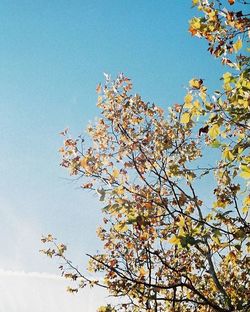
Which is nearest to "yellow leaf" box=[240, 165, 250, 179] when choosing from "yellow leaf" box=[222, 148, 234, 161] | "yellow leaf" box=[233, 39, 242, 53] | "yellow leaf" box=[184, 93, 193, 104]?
"yellow leaf" box=[222, 148, 234, 161]

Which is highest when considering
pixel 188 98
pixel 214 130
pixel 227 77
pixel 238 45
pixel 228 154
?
pixel 238 45

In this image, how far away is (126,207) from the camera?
4824mm

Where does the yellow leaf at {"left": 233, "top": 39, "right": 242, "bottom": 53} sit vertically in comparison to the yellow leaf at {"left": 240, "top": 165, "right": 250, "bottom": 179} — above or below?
above

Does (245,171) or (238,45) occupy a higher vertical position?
(238,45)

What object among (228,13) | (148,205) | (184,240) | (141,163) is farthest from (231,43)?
(141,163)

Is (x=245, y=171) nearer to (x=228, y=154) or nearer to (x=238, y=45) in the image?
(x=228, y=154)

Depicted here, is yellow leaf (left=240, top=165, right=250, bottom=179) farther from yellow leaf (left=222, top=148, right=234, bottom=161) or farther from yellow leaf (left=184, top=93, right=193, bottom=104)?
yellow leaf (left=184, top=93, right=193, bottom=104)

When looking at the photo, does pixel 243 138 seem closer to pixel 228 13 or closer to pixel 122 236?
pixel 228 13

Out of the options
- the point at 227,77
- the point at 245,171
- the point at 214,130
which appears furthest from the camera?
the point at 227,77

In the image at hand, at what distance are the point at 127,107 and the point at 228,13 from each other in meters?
6.26

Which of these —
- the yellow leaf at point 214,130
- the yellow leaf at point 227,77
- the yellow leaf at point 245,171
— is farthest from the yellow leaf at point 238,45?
the yellow leaf at point 245,171

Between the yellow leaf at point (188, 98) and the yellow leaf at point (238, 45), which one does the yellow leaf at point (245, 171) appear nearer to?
the yellow leaf at point (188, 98)

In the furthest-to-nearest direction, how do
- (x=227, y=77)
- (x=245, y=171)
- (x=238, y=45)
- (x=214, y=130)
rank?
(x=238, y=45), (x=227, y=77), (x=214, y=130), (x=245, y=171)

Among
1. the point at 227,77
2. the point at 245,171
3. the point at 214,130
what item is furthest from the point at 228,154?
the point at 227,77
